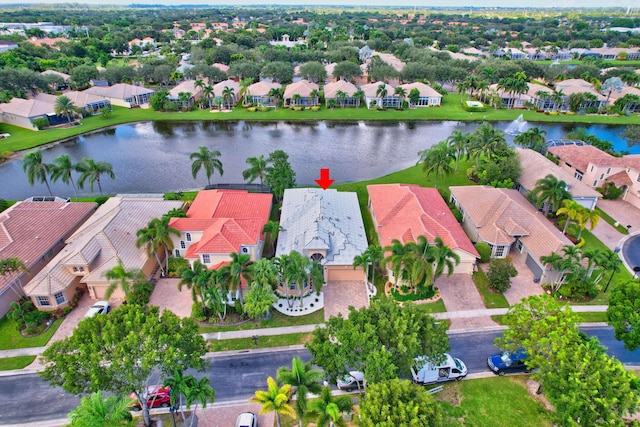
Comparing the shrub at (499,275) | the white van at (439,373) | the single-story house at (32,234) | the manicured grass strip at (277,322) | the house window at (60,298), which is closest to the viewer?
the white van at (439,373)

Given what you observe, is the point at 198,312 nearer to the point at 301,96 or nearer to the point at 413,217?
the point at 413,217

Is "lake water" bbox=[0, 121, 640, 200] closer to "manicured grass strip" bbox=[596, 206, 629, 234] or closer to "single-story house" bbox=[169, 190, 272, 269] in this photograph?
"single-story house" bbox=[169, 190, 272, 269]

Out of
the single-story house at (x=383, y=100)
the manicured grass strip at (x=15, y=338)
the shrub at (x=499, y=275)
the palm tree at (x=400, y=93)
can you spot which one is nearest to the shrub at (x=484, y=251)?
the shrub at (x=499, y=275)

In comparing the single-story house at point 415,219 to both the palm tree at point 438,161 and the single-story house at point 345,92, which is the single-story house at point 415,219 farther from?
the single-story house at point 345,92

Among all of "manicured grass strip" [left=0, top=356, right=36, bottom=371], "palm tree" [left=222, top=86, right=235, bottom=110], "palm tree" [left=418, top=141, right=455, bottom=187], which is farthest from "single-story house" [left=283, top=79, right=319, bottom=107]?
"manicured grass strip" [left=0, top=356, right=36, bottom=371]

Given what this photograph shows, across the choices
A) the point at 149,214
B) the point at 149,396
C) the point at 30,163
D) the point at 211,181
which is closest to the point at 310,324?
the point at 149,396

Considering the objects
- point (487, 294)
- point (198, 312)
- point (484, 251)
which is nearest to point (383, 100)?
point (484, 251)
